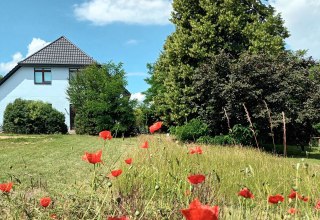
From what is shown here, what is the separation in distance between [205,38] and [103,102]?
746 centimetres

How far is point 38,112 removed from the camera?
83.8ft

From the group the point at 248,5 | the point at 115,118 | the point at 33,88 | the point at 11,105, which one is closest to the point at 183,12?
the point at 248,5

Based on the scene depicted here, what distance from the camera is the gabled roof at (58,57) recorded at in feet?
105

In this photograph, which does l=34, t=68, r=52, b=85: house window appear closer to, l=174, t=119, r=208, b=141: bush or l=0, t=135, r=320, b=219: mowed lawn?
l=174, t=119, r=208, b=141: bush

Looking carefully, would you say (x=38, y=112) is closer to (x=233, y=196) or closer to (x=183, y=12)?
(x=183, y=12)

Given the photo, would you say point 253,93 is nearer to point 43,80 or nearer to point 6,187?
point 6,187

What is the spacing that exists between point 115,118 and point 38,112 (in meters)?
5.30

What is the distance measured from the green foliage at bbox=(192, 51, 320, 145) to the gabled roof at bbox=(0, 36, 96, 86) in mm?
14731

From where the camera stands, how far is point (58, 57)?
32781mm

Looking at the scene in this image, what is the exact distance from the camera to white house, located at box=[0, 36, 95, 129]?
104 ft

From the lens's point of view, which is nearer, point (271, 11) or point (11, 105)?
point (271, 11)

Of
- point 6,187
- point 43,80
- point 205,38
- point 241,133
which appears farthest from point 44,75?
point 6,187

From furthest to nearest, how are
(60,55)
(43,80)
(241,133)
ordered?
(60,55) → (43,80) → (241,133)

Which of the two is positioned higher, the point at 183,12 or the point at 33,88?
the point at 183,12
